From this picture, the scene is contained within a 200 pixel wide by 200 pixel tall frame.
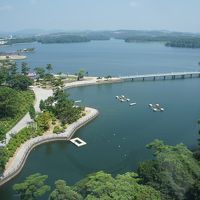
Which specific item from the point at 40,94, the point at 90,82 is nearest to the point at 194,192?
the point at 40,94

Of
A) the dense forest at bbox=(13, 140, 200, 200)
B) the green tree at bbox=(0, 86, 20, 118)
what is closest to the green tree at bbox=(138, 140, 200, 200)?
the dense forest at bbox=(13, 140, 200, 200)

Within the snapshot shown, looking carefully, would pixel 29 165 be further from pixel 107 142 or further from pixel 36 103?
pixel 36 103

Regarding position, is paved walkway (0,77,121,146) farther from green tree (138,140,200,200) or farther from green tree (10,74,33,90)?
green tree (138,140,200,200)

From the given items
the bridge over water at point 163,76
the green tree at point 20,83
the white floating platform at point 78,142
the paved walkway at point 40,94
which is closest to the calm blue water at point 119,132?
the white floating platform at point 78,142

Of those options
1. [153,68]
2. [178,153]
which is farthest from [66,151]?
[153,68]

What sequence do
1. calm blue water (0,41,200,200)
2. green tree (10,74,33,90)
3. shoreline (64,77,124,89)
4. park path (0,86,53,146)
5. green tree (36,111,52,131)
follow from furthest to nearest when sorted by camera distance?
shoreline (64,77,124,89), green tree (10,74,33,90), green tree (36,111,52,131), park path (0,86,53,146), calm blue water (0,41,200,200)

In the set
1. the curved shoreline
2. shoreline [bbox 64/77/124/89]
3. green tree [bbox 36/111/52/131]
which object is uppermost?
green tree [bbox 36/111/52/131]

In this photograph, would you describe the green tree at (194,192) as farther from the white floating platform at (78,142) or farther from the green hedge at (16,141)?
the white floating platform at (78,142)

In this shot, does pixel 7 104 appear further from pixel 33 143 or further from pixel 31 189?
pixel 31 189
